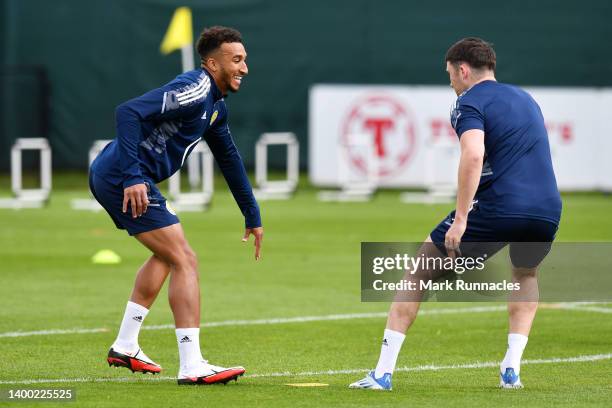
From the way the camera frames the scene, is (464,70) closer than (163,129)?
Yes

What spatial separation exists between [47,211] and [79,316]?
11096mm

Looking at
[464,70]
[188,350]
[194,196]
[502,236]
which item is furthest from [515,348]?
[194,196]

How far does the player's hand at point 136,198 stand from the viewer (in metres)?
7.71

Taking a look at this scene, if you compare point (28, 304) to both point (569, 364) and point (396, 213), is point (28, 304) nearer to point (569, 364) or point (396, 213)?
point (569, 364)

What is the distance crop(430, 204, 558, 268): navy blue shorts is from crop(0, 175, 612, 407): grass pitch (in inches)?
30.5

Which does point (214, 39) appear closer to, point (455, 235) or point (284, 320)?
point (455, 235)

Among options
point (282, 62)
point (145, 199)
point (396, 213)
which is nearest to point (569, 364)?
point (145, 199)

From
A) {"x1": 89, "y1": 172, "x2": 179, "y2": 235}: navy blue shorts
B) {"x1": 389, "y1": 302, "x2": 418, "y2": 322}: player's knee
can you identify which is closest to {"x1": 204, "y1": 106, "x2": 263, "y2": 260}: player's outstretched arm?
{"x1": 89, "y1": 172, "x2": 179, "y2": 235}: navy blue shorts

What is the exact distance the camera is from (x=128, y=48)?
29.8m

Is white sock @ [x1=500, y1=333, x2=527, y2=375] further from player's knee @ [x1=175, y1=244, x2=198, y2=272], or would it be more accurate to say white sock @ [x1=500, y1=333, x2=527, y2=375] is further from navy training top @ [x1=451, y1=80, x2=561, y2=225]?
player's knee @ [x1=175, y1=244, x2=198, y2=272]

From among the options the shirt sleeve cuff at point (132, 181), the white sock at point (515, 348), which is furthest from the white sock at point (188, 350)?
the white sock at point (515, 348)

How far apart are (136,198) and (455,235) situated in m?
1.80

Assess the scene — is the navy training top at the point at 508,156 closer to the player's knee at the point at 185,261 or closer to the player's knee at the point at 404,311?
the player's knee at the point at 404,311

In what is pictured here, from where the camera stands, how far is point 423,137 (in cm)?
2512
